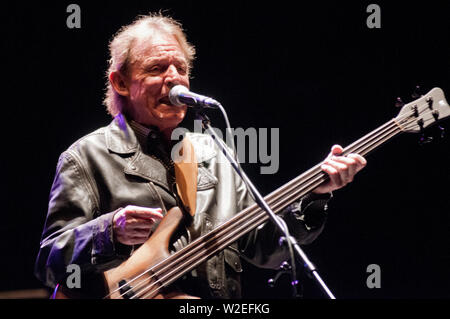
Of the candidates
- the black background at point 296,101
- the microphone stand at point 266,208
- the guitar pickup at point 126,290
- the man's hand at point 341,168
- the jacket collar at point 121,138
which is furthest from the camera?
the black background at point 296,101

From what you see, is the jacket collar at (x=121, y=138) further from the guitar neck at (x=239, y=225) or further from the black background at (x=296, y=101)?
the black background at (x=296, y=101)

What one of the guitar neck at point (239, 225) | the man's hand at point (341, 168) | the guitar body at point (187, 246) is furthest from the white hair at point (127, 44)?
the man's hand at point (341, 168)

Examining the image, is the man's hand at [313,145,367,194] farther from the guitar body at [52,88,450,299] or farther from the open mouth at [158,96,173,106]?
the open mouth at [158,96,173,106]

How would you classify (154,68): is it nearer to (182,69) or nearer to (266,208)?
(182,69)

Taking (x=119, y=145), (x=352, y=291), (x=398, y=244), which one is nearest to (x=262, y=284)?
(x=352, y=291)

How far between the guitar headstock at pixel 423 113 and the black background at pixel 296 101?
1062 mm

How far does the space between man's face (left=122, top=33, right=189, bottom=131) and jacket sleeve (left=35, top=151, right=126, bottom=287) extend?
41 centimetres

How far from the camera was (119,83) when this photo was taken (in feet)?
8.23

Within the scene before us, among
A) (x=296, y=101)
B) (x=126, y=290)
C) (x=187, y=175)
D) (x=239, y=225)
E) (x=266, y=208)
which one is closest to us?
(x=266, y=208)

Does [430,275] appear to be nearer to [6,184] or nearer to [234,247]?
[234,247]

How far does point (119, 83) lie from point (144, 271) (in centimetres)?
98

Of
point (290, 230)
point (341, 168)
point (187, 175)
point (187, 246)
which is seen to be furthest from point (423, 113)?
point (187, 246)

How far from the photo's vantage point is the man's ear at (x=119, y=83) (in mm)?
2488
